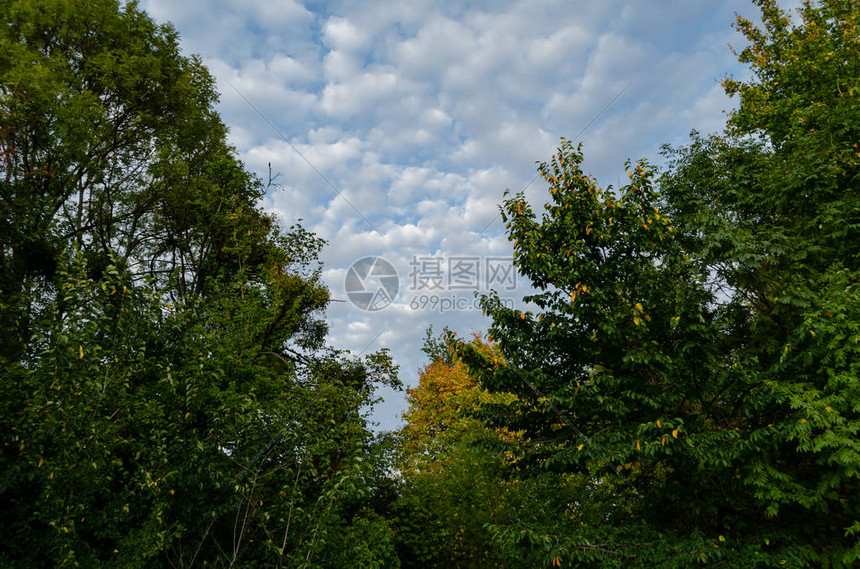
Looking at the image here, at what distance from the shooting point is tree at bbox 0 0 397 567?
5.84 m

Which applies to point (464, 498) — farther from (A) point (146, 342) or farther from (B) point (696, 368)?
(A) point (146, 342)

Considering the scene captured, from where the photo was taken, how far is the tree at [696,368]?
24.3 ft

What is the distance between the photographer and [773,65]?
51.4ft

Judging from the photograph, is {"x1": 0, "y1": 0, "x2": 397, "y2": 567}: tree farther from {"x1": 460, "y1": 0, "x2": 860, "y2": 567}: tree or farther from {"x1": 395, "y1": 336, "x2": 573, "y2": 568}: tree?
{"x1": 460, "y1": 0, "x2": 860, "y2": 567}: tree

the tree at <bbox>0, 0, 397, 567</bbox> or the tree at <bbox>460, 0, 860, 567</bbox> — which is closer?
the tree at <bbox>0, 0, 397, 567</bbox>

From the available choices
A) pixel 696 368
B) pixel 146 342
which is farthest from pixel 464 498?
pixel 146 342

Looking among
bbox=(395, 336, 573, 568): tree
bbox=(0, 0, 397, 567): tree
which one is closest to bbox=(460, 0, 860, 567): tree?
bbox=(395, 336, 573, 568): tree

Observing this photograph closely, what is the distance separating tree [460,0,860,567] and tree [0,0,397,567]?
4.08m

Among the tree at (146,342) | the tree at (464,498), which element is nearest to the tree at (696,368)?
the tree at (464,498)

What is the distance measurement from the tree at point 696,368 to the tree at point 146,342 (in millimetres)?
4081

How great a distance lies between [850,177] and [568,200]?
7.00 meters

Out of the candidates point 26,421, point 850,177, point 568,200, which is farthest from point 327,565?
point 850,177

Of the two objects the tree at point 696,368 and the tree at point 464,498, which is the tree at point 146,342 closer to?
the tree at point 464,498

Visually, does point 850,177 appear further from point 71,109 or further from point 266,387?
point 71,109
